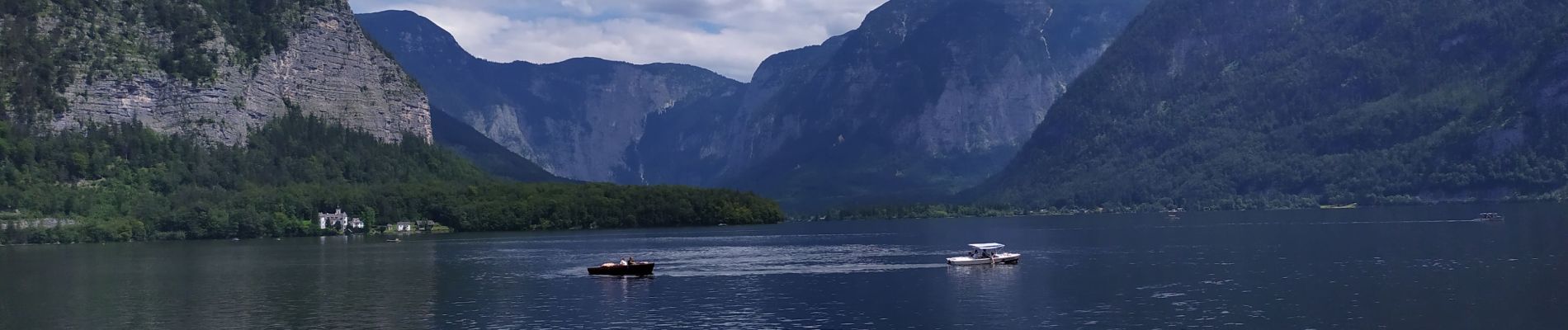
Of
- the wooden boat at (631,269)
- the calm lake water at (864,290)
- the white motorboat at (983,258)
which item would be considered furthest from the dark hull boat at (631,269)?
the white motorboat at (983,258)

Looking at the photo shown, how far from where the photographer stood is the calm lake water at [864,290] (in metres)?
95.3

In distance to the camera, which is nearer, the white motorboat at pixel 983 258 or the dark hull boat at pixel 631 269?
the dark hull boat at pixel 631 269

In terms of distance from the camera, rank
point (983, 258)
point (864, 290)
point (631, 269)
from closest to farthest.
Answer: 1. point (864, 290)
2. point (631, 269)
3. point (983, 258)

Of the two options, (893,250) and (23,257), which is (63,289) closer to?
(23,257)

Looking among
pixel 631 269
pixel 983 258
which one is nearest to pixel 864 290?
pixel 631 269

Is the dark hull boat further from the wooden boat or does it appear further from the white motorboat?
the white motorboat

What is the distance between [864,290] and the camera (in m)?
119

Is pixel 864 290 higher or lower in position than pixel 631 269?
lower

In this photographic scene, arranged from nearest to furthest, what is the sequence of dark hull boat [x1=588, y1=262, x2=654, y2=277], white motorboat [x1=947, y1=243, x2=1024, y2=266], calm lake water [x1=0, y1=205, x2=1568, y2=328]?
calm lake water [x1=0, y1=205, x2=1568, y2=328] < dark hull boat [x1=588, y1=262, x2=654, y2=277] < white motorboat [x1=947, y1=243, x2=1024, y2=266]

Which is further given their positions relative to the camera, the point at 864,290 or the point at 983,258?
the point at 983,258

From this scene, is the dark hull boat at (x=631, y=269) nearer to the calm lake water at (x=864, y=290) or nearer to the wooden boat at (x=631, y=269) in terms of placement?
the wooden boat at (x=631, y=269)

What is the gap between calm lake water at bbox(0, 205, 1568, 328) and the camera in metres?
95.3

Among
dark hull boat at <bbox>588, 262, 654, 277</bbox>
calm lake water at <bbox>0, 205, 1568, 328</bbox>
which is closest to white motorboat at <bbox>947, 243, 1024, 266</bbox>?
calm lake water at <bbox>0, 205, 1568, 328</bbox>

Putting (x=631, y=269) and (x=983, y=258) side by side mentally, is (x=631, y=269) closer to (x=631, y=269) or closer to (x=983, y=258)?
(x=631, y=269)
